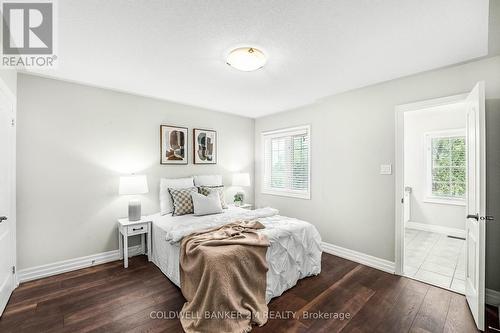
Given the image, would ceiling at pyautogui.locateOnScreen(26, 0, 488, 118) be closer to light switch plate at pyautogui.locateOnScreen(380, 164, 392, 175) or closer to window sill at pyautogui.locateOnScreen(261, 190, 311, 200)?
light switch plate at pyautogui.locateOnScreen(380, 164, 392, 175)

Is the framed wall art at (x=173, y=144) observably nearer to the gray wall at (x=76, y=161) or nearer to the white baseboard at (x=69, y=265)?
the gray wall at (x=76, y=161)

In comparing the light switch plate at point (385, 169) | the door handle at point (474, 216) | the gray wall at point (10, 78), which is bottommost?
the door handle at point (474, 216)

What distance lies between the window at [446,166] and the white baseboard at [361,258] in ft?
9.34

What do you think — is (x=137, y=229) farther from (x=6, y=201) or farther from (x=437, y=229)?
(x=437, y=229)

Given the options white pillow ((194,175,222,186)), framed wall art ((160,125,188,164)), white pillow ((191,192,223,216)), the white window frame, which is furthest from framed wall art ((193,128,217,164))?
the white window frame

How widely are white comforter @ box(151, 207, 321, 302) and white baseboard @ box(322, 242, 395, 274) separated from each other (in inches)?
Result: 30.7

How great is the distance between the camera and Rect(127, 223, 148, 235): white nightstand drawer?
3039 millimetres

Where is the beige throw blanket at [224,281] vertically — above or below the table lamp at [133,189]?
below

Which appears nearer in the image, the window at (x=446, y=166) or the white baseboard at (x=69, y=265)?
the white baseboard at (x=69, y=265)

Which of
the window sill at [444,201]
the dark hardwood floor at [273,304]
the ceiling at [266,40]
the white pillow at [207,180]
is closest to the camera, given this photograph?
the ceiling at [266,40]

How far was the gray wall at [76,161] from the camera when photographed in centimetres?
273

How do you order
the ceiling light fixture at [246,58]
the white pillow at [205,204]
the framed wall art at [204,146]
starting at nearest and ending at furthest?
the ceiling light fixture at [246,58] < the white pillow at [205,204] < the framed wall art at [204,146]

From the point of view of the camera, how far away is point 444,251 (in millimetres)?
3648

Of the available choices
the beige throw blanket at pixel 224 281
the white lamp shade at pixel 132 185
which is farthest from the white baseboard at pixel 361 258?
the white lamp shade at pixel 132 185
